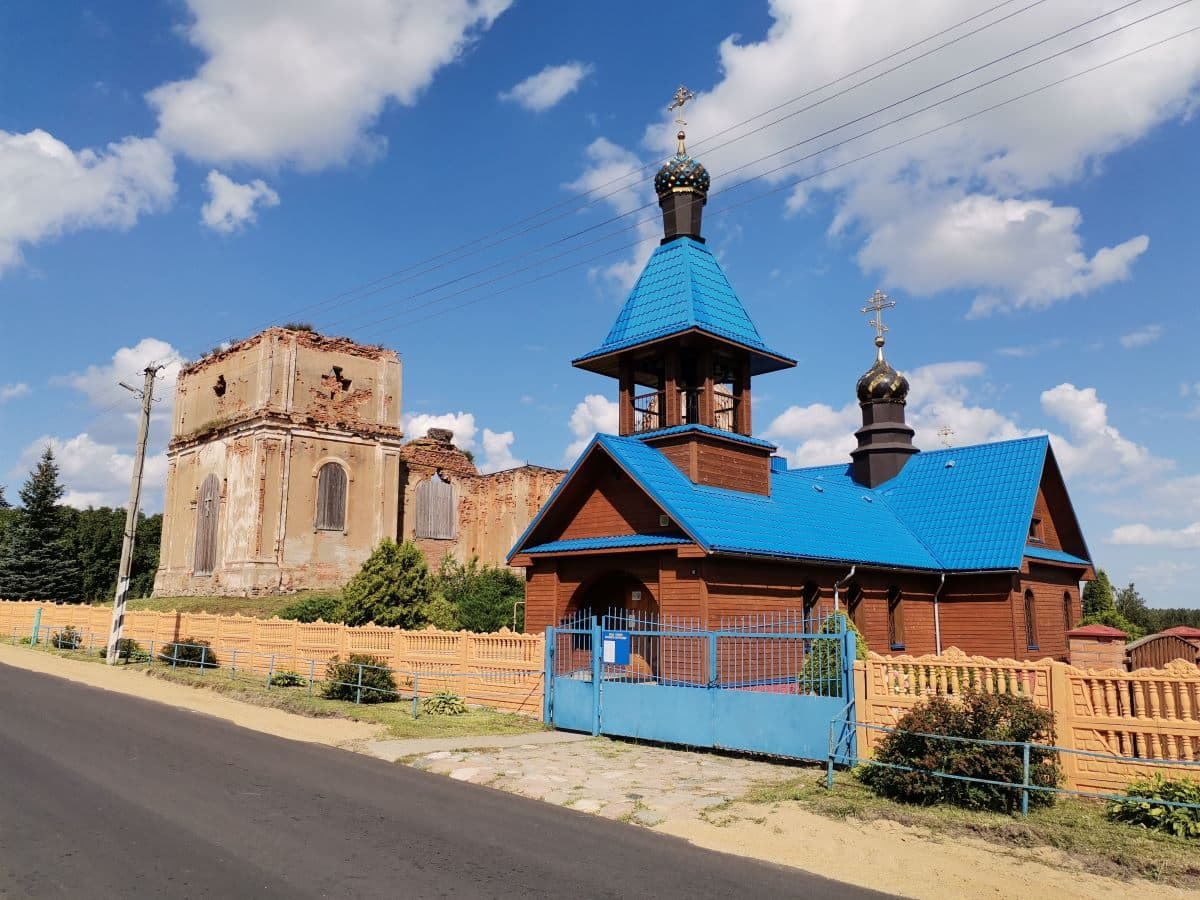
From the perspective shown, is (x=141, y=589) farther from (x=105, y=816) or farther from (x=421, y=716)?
(x=105, y=816)

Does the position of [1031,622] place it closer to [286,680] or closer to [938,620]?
[938,620]

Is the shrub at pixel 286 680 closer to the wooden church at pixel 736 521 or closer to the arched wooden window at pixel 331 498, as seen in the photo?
the wooden church at pixel 736 521

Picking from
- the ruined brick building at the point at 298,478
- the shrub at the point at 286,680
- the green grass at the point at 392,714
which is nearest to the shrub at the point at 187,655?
the green grass at the point at 392,714

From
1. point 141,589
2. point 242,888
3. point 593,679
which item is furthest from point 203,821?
point 141,589

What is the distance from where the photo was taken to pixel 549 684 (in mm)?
15719

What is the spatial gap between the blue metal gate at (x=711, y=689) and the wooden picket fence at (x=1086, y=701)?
49 cm

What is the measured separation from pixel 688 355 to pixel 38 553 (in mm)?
38975

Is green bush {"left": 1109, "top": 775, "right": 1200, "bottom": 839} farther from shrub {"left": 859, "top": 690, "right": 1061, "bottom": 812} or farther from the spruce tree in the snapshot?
the spruce tree

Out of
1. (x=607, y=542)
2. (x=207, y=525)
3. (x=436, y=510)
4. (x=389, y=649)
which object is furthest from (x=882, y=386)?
(x=207, y=525)

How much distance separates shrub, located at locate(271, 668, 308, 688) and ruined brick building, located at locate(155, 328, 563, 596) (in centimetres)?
1602

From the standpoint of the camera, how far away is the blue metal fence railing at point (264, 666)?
57.8 feet

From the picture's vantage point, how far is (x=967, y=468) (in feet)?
89.3

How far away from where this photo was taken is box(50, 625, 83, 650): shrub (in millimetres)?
29372

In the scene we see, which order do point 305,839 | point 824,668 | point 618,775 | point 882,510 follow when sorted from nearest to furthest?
point 305,839
point 618,775
point 824,668
point 882,510
